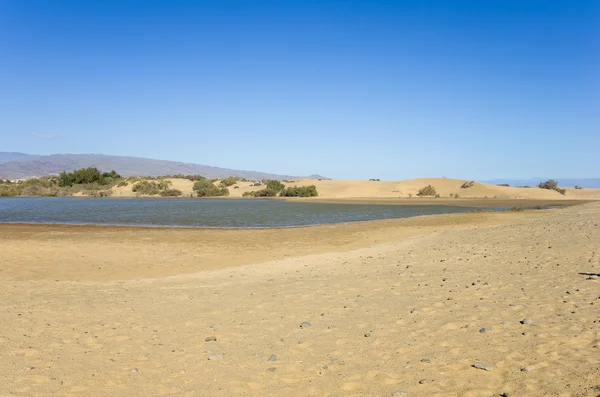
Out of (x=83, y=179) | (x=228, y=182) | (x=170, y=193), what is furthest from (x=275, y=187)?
(x=83, y=179)

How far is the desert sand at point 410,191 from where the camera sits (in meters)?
54.0

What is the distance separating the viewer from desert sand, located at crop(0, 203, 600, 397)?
4.55 metres

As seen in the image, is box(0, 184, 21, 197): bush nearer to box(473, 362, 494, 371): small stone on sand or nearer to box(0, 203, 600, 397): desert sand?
box(0, 203, 600, 397): desert sand

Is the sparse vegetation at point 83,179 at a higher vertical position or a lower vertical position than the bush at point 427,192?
higher

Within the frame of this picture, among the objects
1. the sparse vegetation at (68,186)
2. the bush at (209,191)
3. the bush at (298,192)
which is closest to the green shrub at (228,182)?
the bush at (209,191)

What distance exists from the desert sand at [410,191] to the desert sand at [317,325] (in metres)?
41.1

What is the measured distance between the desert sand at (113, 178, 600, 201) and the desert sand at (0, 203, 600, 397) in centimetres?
4114

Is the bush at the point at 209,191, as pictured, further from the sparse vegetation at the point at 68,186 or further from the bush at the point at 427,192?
the bush at the point at 427,192

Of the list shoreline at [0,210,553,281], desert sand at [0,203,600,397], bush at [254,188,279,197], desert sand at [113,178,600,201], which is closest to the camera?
desert sand at [0,203,600,397]

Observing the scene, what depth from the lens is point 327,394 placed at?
170 inches

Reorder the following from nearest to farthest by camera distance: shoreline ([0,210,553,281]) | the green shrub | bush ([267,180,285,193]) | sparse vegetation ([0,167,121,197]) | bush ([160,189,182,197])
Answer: shoreline ([0,210,553,281]) < bush ([160,189,182,197]) < bush ([267,180,285,193]) < sparse vegetation ([0,167,121,197]) < the green shrub

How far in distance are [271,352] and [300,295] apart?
2851 millimetres

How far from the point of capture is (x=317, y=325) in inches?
253

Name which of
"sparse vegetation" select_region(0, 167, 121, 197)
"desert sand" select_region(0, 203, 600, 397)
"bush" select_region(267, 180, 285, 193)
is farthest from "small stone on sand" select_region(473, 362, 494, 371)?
"sparse vegetation" select_region(0, 167, 121, 197)
